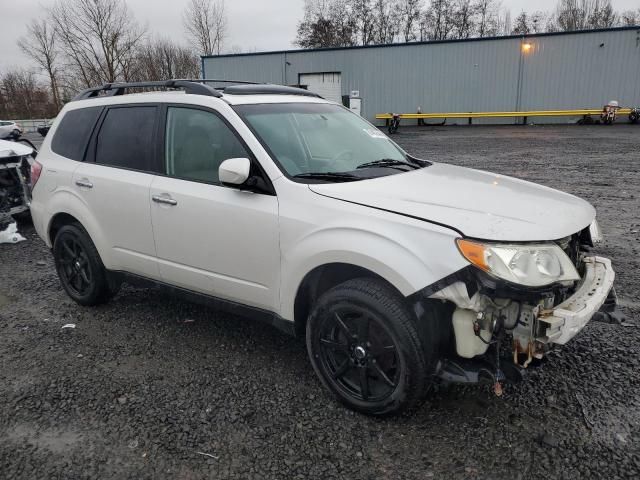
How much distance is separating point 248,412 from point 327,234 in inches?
44.1

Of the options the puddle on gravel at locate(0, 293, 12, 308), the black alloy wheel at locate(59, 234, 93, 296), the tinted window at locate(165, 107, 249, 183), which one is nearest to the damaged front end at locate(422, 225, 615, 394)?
the tinted window at locate(165, 107, 249, 183)

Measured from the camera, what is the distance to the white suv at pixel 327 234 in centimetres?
241

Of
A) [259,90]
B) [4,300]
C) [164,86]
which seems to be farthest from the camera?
[4,300]

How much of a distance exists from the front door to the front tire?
44 cm

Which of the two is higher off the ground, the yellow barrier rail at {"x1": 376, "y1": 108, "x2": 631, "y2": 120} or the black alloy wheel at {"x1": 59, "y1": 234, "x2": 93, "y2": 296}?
the yellow barrier rail at {"x1": 376, "y1": 108, "x2": 631, "y2": 120}

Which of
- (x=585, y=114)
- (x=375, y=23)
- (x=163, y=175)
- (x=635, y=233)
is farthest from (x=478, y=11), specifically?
(x=163, y=175)

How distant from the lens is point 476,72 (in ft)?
92.4

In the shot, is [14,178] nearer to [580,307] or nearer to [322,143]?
[322,143]

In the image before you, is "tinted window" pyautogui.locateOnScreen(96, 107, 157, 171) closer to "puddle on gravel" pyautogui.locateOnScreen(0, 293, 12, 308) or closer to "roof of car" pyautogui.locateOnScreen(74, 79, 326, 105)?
"roof of car" pyautogui.locateOnScreen(74, 79, 326, 105)

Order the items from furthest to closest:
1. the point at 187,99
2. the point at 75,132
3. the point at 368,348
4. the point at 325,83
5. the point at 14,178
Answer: the point at 325,83, the point at 14,178, the point at 75,132, the point at 187,99, the point at 368,348

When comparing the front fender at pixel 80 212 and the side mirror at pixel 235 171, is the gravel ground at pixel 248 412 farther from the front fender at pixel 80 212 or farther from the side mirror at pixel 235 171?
the side mirror at pixel 235 171

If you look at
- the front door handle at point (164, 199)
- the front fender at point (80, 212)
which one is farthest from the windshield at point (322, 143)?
the front fender at point (80, 212)

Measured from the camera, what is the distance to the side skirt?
315 centimetres

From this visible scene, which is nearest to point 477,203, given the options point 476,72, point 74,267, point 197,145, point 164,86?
point 197,145
